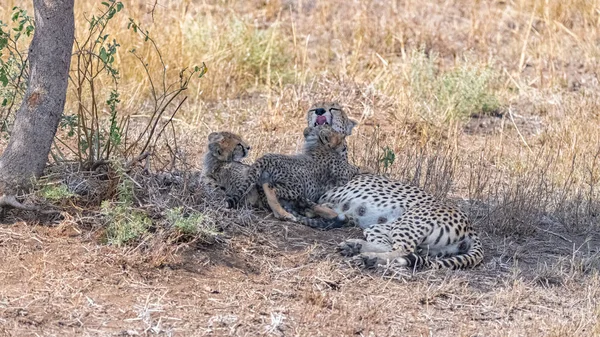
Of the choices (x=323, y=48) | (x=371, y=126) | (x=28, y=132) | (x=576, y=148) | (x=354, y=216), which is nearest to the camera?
(x=28, y=132)

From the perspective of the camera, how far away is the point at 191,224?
5.12 metres

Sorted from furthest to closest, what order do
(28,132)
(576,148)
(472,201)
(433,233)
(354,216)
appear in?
(576,148) → (472,201) → (354,216) → (433,233) → (28,132)

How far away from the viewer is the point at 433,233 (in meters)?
5.59

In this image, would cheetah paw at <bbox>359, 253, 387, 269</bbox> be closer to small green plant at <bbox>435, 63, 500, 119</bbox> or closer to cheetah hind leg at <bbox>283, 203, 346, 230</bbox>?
cheetah hind leg at <bbox>283, 203, 346, 230</bbox>

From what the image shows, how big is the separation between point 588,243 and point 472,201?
3.11 ft

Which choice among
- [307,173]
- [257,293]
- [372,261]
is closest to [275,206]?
[307,173]

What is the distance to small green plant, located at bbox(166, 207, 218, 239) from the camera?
5109mm

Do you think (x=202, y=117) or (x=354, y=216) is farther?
(x=202, y=117)

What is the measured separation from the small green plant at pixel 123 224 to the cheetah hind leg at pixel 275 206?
3.16 feet

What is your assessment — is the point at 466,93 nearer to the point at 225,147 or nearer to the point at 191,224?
the point at 225,147

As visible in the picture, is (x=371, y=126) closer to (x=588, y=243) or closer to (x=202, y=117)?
(x=202, y=117)

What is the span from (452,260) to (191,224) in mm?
1502

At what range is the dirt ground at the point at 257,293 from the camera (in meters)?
4.47

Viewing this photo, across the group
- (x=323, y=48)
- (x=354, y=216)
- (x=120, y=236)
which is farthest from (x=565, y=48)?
(x=120, y=236)
